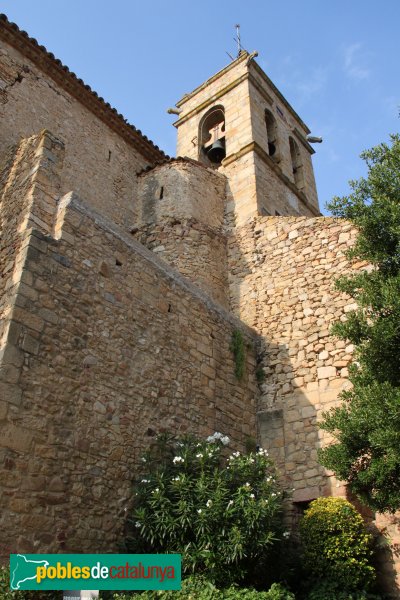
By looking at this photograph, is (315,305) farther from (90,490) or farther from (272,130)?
(272,130)

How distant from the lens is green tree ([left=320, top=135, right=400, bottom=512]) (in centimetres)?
646

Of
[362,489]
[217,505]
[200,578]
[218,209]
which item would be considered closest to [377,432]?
[362,489]

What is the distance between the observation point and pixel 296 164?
689 inches

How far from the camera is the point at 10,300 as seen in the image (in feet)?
20.8

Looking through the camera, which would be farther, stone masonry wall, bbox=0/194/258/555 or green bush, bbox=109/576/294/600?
stone masonry wall, bbox=0/194/258/555

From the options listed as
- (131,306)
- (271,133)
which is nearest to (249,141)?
(271,133)

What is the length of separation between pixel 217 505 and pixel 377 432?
2028mm

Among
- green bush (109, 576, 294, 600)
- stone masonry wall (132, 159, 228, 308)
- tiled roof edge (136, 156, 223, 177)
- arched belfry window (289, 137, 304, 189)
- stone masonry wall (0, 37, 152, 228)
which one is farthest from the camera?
arched belfry window (289, 137, 304, 189)

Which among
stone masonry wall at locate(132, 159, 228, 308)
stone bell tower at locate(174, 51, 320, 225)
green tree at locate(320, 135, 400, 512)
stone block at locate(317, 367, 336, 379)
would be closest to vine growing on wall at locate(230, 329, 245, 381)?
stone block at locate(317, 367, 336, 379)

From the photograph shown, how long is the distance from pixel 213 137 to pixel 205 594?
1330cm

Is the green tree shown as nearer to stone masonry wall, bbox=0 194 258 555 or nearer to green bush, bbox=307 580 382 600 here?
green bush, bbox=307 580 382 600

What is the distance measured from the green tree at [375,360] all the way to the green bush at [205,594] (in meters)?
1.68

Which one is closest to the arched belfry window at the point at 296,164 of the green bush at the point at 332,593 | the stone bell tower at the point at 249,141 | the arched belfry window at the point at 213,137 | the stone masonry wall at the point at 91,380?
→ the stone bell tower at the point at 249,141

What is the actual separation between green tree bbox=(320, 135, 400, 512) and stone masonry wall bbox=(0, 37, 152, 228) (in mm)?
6366
